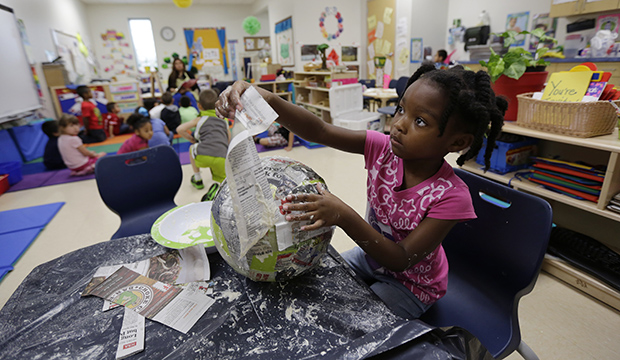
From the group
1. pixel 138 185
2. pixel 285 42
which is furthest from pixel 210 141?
pixel 285 42

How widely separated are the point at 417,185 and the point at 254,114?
20.6 inches

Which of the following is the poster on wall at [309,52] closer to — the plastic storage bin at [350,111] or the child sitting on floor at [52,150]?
the plastic storage bin at [350,111]

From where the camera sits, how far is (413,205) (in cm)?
94

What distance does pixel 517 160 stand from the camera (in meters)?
2.17

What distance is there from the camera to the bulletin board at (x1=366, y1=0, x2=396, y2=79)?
22.6 feet

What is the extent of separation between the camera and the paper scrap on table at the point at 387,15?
270 inches

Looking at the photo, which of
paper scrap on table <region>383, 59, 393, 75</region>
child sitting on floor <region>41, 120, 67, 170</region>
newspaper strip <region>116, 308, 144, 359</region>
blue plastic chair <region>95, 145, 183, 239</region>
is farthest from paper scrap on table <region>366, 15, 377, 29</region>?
newspaper strip <region>116, 308, 144, 359</region>

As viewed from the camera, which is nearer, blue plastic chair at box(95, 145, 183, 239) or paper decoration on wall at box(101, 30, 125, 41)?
blue plastic chair at box(95, 145, 183, 239)

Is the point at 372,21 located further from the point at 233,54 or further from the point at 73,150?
the point at 73,150

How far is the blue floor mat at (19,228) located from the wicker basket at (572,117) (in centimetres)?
356

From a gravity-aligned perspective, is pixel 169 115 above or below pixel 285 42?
below

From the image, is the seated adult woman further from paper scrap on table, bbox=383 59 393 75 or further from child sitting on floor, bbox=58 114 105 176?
paper scrap on table, bbox=383 59 393 75

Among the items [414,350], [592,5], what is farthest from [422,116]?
[592,5]

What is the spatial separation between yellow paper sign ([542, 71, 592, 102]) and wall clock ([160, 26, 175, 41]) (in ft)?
36.2
